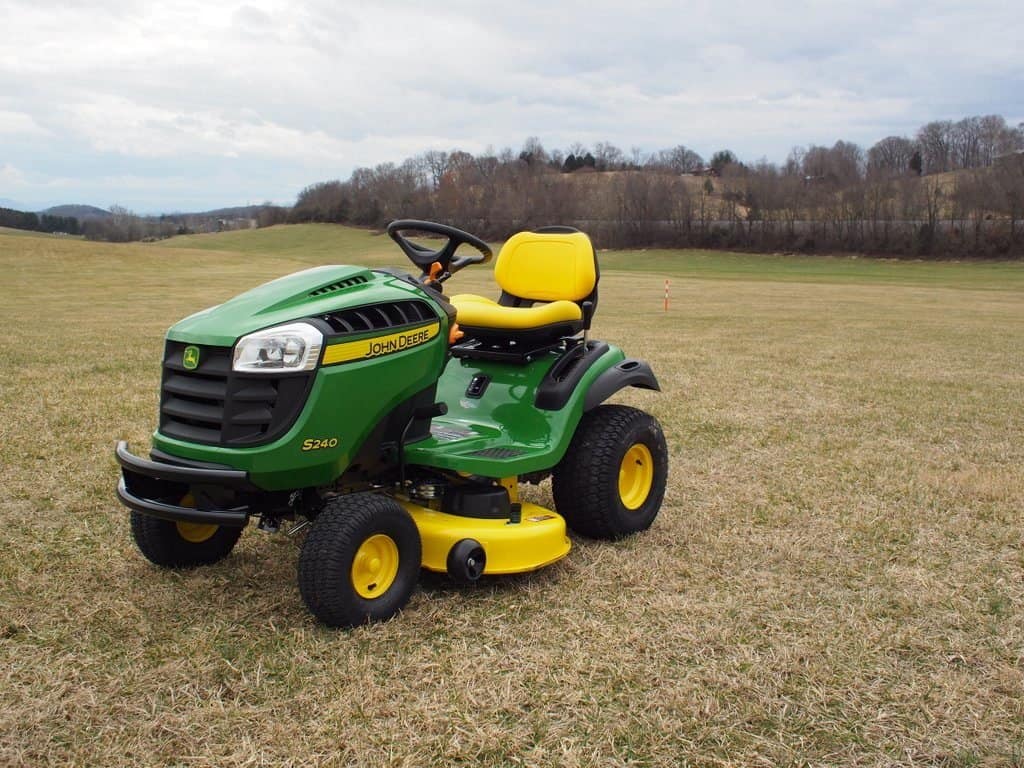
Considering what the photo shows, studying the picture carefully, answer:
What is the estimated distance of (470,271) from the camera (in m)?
37.6

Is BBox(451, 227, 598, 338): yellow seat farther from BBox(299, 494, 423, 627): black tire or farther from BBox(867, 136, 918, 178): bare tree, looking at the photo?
BBox(867, 136, 918, 178): bare tree

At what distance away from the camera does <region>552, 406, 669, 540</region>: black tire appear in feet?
13.8

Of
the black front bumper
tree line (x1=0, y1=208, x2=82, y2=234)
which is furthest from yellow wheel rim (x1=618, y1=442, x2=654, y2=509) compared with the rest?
tree line (x1=0, y1=208, x2=82, y2=234)

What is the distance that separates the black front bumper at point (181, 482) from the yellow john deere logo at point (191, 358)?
0.35m

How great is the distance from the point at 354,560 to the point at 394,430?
0.59 m

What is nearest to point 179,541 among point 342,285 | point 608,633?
point 342,285

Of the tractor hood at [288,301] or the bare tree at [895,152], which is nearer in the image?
the tractor hood at [288,301]

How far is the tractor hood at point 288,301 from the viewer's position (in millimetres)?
3098

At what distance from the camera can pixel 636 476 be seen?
15.1 feet

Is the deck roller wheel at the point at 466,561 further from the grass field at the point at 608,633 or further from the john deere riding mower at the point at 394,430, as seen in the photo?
the grass field at the point at 608,633

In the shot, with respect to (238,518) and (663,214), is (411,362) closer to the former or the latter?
(238,518)

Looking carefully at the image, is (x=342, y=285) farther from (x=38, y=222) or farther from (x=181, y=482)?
(x=38, y=222)

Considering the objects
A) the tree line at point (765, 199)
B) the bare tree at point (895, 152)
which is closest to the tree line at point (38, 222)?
the tree line at point (765, 199)

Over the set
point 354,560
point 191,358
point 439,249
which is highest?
point 439,249
